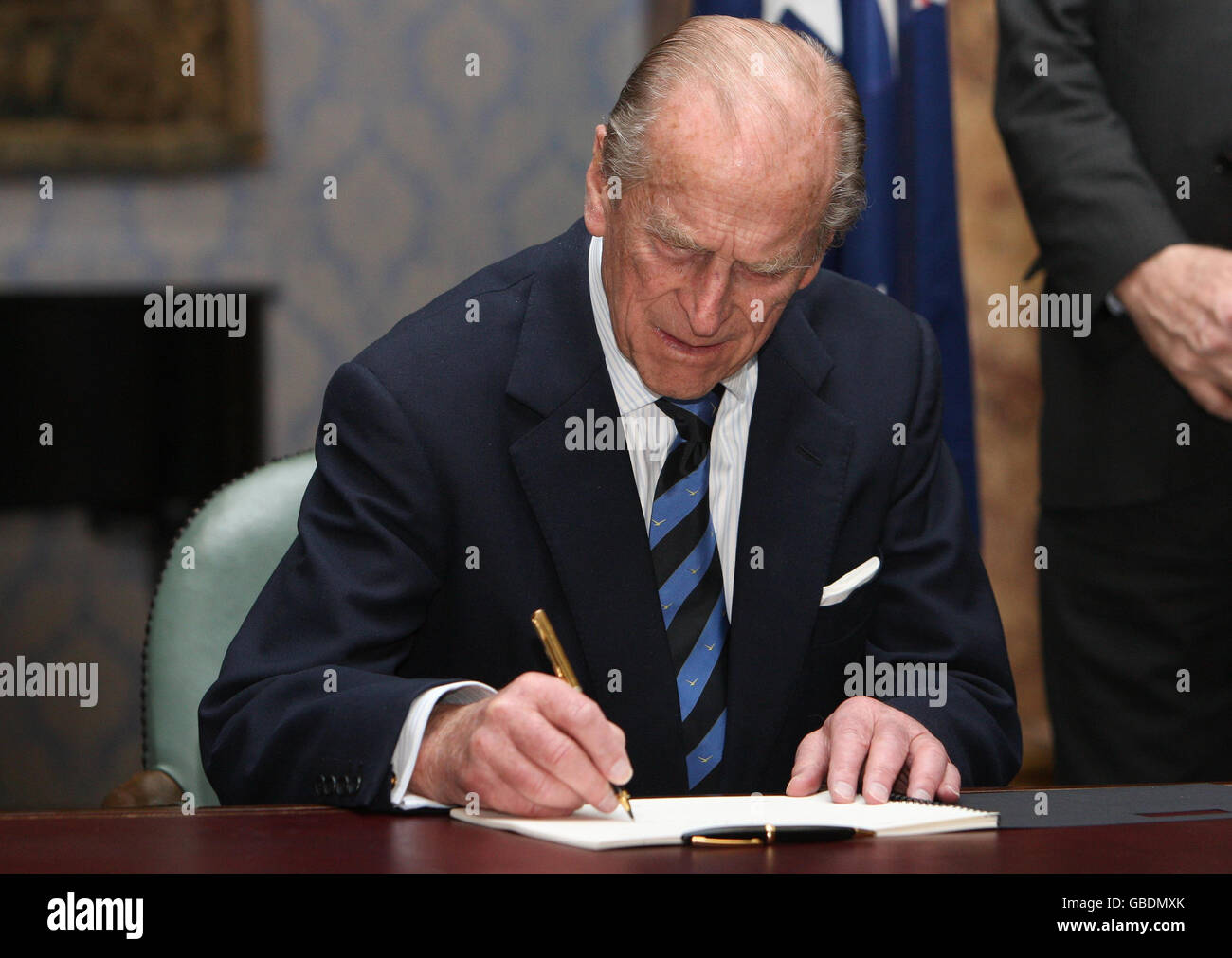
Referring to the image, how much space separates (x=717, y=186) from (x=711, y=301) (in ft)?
0.44

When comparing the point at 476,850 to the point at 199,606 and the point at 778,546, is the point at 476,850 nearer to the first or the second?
the point at 778,546

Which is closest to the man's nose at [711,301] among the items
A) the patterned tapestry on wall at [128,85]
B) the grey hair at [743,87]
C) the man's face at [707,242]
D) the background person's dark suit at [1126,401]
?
the man's face at [707,242]

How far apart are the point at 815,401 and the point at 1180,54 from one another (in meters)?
1.12

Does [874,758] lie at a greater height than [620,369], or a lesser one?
lesser

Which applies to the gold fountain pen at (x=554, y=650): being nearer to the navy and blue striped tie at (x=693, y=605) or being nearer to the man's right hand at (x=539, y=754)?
the man's right hand at (x=539, y=754)

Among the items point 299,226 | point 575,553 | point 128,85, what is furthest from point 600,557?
point 128,85

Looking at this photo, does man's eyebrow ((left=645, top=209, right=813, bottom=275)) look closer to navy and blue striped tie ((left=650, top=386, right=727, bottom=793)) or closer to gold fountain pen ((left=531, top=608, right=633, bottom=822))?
navy and blue striped tie ((left=650, top=386, right=727, bottom=793))

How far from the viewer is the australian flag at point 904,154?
9.91 feet

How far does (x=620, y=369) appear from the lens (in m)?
1.89

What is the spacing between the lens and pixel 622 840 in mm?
1181

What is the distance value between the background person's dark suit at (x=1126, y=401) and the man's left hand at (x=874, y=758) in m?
1.22

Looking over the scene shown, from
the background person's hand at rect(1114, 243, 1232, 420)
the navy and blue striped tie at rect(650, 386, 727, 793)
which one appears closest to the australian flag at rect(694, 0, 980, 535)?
the background person's hand at rect(1114, 243, 1232, 420)

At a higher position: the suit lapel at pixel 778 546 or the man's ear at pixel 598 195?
the man's ear at pixel 598 195

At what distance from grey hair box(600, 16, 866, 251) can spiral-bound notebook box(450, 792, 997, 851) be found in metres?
0.75
